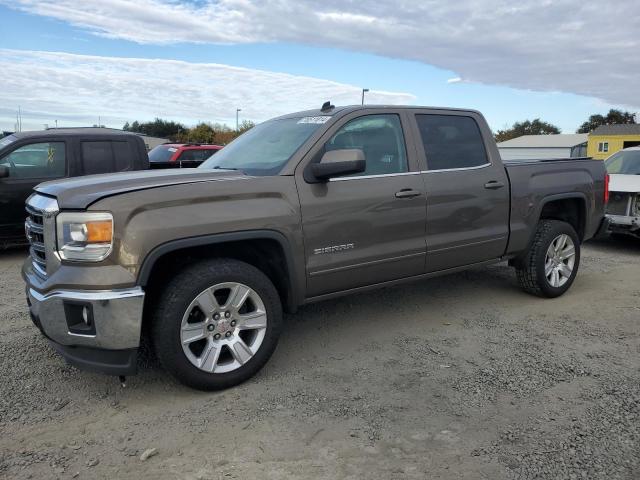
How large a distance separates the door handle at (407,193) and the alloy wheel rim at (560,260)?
1.97 meters

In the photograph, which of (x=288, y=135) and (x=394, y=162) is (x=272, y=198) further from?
(x=394, y=162)

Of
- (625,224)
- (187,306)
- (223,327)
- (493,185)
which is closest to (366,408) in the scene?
(223,327)

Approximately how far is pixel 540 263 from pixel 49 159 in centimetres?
665

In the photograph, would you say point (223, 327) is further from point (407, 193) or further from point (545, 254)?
point (545, 254)

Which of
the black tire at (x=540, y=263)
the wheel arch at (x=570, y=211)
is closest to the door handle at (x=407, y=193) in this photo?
the black tire at (x=540, y=263)

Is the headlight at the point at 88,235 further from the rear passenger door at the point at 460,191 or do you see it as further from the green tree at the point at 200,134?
the green tree at the point at 200,134

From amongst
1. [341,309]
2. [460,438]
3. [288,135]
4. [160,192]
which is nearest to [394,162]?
[288,135]

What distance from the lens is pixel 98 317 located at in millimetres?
3051

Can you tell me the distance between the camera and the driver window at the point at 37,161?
7.35m

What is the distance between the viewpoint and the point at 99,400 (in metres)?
3.39

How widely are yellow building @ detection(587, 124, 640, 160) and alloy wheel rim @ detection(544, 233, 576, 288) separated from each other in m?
55.6

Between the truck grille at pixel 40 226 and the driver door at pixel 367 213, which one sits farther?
the driver door at pixel 367 213

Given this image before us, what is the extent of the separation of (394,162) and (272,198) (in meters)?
1.23

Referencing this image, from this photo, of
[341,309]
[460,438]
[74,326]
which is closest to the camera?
[460,438]
